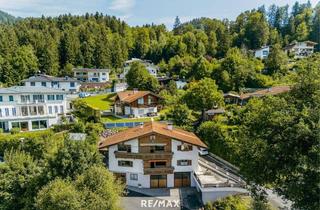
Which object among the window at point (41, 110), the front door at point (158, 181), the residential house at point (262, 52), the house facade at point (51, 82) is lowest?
the front door at point (158, 181)

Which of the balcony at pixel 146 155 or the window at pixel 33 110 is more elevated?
the window at pixel 33 110

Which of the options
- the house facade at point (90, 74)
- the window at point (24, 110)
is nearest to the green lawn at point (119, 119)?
the window at point (24, 110)

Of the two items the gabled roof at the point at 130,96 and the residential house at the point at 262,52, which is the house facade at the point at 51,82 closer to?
the gabled roof at the point at 130,96

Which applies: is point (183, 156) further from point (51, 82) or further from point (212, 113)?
point (51, 82)

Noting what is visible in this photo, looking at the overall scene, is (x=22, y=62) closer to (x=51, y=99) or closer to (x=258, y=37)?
(x=51, y=99)

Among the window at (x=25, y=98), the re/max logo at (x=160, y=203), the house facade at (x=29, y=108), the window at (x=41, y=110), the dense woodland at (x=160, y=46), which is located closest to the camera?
the re/max logo at (x=160, y=203)

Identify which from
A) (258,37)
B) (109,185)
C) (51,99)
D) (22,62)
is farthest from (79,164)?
(258,37)

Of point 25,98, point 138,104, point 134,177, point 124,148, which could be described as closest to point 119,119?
point 138,104

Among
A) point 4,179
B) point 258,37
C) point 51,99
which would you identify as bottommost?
point 4,179
